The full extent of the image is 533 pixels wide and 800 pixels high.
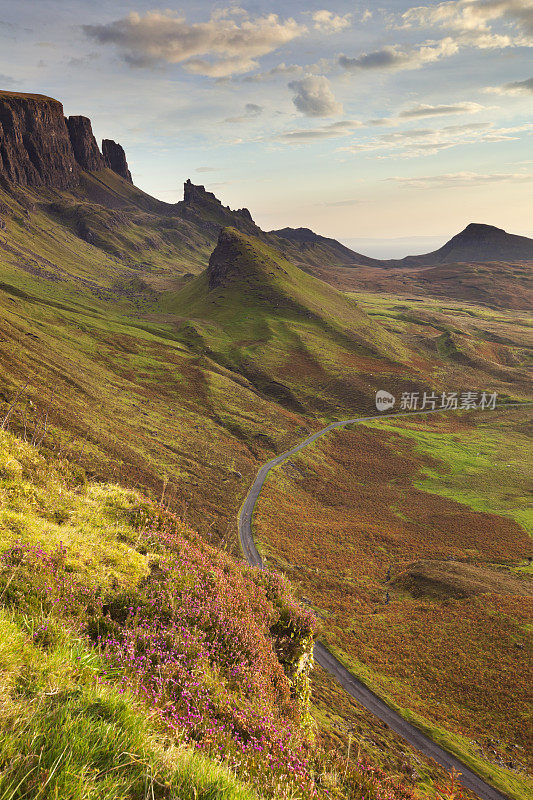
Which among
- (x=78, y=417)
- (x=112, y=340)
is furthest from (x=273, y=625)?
(x=112, y=340)

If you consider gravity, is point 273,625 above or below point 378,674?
above

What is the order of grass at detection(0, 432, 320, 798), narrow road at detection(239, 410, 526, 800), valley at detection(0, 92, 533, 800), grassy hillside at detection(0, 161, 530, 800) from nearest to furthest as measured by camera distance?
grass at detection(0, 432, 320, 798), grassy hillside at detection(0, 161, 530, 800), valley at detection(0, 92, 533, 800), narrow road at detection(239, 410, 526, 800)

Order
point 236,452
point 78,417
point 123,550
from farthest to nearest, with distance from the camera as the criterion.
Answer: point 236,452 → point 78,417 → point 123,550

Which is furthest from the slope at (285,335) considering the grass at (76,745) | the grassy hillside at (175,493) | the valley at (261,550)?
the grass at (76,745)

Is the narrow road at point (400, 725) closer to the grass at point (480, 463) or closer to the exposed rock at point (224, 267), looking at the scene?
the grass at point (480, 463)

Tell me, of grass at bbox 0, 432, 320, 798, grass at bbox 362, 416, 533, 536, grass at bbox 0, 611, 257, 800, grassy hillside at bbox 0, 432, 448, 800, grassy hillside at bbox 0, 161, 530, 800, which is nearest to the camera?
grass at bbox 0, 611, 257, 800

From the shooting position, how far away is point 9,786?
2373mm

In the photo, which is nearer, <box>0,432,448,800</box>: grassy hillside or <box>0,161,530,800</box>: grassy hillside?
<box>0,432,448,800</box>: grassy hillside

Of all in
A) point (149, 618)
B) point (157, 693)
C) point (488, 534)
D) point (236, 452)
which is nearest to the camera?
point (157, 693)

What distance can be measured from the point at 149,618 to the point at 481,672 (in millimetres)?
37828

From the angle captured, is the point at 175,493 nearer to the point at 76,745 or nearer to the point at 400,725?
the point at 400,725

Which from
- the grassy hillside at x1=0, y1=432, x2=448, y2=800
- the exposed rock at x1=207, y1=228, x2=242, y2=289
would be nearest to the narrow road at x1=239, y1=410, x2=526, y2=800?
the grassy hillside at x1=0, y1=432, x2=448, y2=800

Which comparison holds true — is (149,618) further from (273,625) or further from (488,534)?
(488,534)

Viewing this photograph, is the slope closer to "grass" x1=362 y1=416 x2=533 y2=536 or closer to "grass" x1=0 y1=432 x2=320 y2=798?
"grass" x1=362 y1=416 x2=533 y2=536
